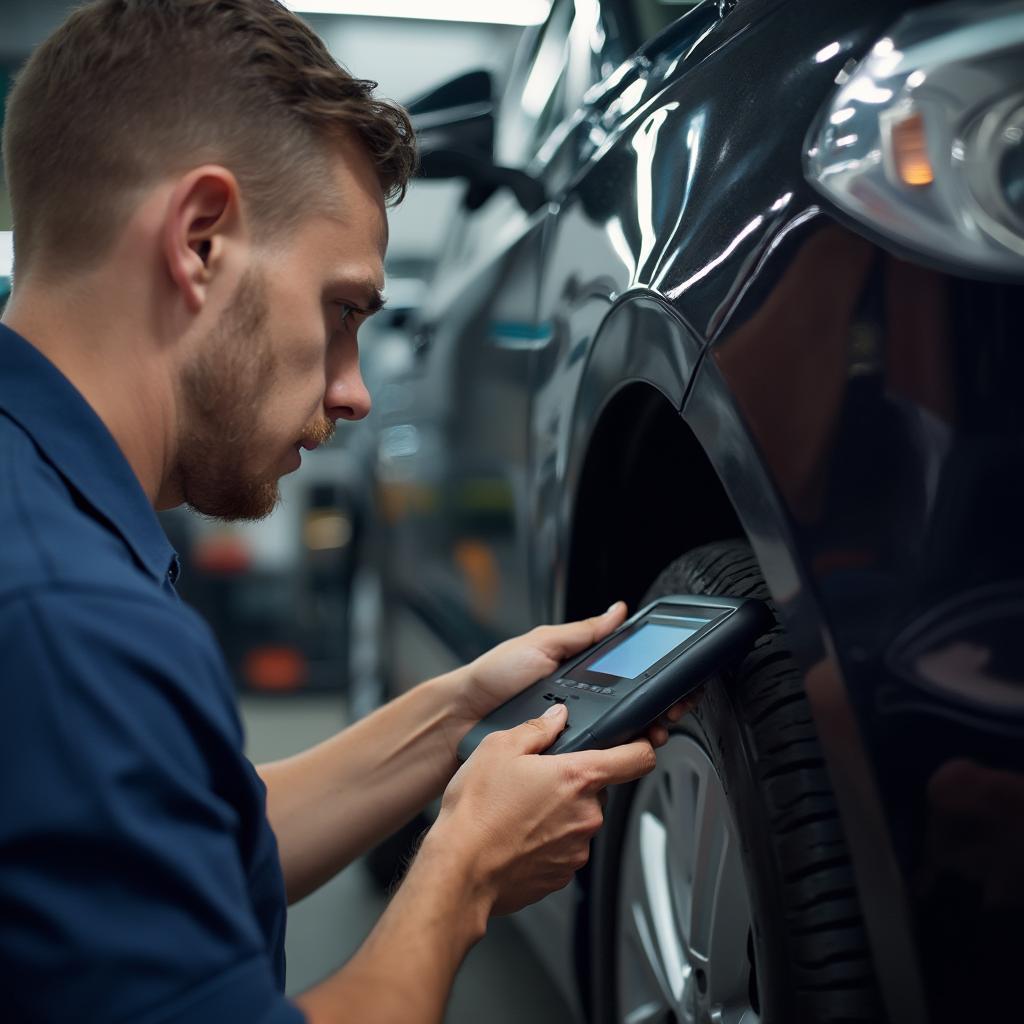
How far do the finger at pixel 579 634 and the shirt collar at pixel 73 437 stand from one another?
424 millimetres

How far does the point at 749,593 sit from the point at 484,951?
55.3 inches

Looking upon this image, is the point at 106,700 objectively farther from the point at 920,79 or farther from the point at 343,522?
the point at 343,522

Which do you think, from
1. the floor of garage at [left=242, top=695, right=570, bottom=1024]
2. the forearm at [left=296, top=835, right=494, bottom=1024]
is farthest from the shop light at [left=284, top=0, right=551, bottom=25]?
the forearm at [left=296, top=835, right=494, bottom=1024]

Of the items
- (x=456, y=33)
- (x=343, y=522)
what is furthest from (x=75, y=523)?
(x=456, y=33)

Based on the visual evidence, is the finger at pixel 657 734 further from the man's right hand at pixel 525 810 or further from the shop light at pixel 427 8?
the shop light at pixel 427 8

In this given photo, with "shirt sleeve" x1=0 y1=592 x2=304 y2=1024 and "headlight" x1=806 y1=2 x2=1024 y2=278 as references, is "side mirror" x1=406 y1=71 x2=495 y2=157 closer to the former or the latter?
"headlight" x1=806 y1=2 x2=1024 y2=278

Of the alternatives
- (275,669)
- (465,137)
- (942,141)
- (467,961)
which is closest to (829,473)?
(942,141)

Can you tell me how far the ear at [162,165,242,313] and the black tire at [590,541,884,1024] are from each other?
44 cm

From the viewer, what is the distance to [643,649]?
37.1 inches

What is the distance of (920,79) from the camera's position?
0.70 meters

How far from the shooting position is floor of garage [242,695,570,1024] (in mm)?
1843

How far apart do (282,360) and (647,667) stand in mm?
349

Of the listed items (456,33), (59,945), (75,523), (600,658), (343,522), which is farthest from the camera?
(456,33)

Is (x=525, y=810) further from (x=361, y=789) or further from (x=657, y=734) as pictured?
(x=361, y=789)
